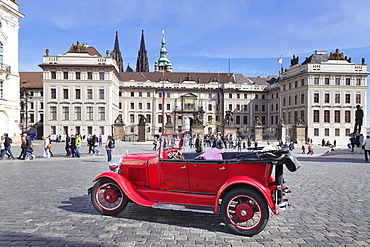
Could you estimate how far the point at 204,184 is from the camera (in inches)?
203

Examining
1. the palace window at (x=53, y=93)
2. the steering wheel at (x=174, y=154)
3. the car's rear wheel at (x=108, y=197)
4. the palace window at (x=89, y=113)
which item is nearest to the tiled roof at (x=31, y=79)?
the palace window at (x=53, y=93)

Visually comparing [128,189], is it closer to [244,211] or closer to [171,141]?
[171,141]

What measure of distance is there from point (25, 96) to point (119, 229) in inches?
2391

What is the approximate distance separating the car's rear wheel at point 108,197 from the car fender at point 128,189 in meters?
0.11

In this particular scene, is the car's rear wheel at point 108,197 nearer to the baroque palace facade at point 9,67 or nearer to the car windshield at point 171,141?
the car windshield at point 171,141

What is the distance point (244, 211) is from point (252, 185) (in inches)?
19.3

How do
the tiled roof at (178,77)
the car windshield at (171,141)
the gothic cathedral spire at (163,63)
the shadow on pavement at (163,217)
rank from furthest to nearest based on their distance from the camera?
1. the gothic cathedral spire at (163,63)
2. the tiled roof at (178,77)
3. the car windshield at (171,141)
4. the shadow on pavement at (163,217)

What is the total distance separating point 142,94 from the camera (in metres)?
62.8

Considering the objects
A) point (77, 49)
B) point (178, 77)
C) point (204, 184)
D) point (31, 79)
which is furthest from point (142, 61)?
point (204, 184)

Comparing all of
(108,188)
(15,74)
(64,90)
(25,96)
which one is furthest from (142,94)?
(108,188)

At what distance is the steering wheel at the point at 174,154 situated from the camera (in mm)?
5803

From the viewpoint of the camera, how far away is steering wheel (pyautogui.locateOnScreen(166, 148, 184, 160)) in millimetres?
5803

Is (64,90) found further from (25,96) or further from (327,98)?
(327,98)

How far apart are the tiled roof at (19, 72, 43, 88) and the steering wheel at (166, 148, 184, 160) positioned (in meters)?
61.5
